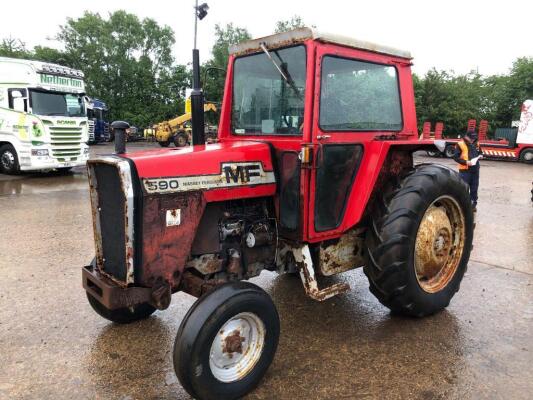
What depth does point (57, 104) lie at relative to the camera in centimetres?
1205

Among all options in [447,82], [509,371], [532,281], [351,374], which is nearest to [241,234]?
[351,374]

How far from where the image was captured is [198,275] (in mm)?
2973

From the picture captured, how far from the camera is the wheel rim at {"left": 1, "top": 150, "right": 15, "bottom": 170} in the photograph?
11.9m

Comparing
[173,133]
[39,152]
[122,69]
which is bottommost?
[39,152]

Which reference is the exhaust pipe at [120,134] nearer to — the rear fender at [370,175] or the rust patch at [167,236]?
the rust patch at [167,236]

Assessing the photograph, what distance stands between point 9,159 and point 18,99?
1772 mm

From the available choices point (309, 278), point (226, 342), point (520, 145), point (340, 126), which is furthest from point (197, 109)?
point (520, 145)

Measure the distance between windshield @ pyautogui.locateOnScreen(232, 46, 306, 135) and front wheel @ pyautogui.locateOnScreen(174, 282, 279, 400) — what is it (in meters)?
1.30

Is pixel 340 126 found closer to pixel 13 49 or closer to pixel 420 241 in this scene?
pixel 420 241

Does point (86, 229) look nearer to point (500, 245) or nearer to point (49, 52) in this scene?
point (500, 245)

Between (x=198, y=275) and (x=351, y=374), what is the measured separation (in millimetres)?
1211

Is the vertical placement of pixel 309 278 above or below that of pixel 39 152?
below

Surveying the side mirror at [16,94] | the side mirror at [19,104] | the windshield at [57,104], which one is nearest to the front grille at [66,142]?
the windshield at [57,104]

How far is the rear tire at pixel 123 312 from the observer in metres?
3.27
